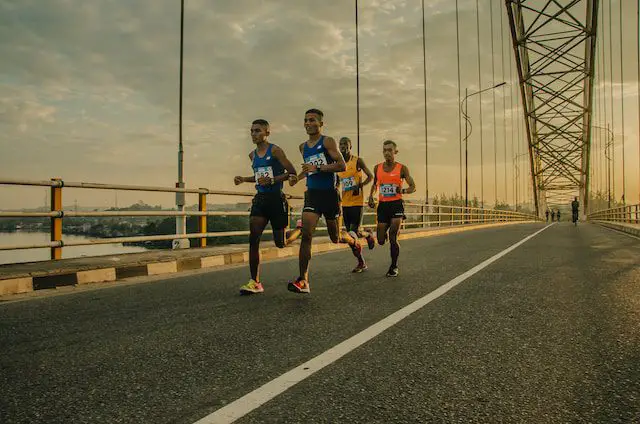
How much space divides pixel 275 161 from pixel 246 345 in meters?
2.86

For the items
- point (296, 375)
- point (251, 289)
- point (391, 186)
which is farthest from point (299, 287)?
point (391, 186)

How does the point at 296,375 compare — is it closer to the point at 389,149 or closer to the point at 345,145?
the point at 389,149

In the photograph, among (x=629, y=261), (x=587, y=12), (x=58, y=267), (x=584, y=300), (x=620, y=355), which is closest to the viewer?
(x=620, y=355)

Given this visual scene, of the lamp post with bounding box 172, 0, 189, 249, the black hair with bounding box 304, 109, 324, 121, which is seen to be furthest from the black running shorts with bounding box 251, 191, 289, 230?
the lamp post with bounding box 172, 0, 189, 249

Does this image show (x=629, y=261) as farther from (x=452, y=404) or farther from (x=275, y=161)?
(x=452, y=404)

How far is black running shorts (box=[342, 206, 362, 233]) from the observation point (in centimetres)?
884

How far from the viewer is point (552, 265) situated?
338 inches

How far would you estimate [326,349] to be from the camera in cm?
339

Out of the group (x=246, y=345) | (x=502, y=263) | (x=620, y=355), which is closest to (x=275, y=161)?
(x=246, y=345)

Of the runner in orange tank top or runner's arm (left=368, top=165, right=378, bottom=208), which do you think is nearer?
the runner in orange tank top

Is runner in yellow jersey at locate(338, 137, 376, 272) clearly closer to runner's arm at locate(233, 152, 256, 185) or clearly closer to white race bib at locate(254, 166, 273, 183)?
runner's arm at locate(233, 152, 256, 185)

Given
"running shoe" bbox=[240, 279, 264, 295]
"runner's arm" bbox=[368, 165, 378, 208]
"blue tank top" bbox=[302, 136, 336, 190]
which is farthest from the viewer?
"runner's arm" bbox=[368, 165, 378, 208]

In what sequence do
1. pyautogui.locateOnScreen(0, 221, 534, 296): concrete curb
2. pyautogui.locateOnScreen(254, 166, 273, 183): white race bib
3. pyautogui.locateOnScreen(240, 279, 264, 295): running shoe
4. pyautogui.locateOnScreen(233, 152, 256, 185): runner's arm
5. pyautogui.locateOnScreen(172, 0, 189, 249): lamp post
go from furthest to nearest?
1. pyautogui.locateOnScreen(172, 0, 189, 249): lamp post
2. pyautogui.locateOnScreen(233, 152, 256, 185): runner's arm
3. pyautogui.locateOnScreen(0, 221, 534, 296): concrete curb
4. pyautogui.locateOnScreen(254, 166, 273, 183): white race bib
5. pyautogui.locateOnScreen(240, 279, 264, 295): running shoe

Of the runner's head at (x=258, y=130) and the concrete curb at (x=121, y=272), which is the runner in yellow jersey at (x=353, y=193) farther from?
the runner's head at (x=258, y=130)
